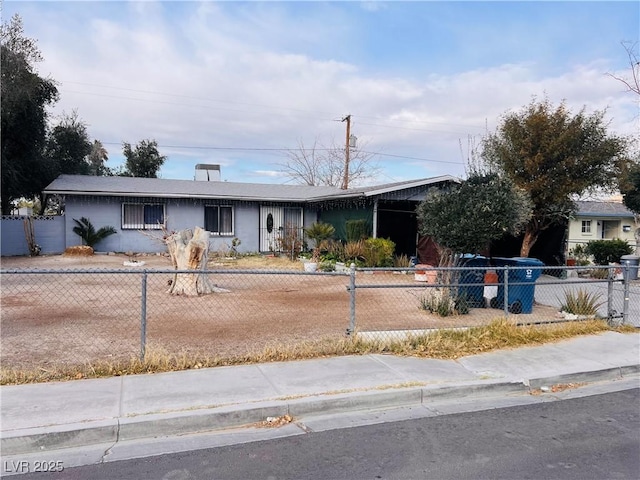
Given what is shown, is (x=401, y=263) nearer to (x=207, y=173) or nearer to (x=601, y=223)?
(x=207, y=173)

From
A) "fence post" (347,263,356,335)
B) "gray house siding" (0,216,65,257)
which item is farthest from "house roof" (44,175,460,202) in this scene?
"fence post" (347,263,356,335)

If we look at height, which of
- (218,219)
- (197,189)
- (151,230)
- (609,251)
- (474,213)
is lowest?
(609,251)

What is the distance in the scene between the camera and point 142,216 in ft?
68.1

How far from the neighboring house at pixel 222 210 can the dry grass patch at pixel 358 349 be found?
9624 millimetres

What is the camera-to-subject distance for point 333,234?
20250mm

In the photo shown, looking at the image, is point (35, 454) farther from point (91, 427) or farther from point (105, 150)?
point (105, 150)

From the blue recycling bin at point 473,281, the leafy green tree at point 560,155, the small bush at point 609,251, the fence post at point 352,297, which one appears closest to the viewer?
the fence post at point 352,297

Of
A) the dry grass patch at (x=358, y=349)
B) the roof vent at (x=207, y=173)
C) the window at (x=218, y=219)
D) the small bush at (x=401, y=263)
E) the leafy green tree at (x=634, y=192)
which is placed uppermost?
the roof vent at (x=207, y=173)

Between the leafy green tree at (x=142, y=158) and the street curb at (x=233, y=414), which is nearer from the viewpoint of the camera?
the street curb at (x=233, y=414)

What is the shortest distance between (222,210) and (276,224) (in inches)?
101

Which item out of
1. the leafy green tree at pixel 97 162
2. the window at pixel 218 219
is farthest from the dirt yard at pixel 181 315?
the leafy green tree at pixel 97 162

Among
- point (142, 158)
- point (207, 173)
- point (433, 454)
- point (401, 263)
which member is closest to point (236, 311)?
point (433, 454)

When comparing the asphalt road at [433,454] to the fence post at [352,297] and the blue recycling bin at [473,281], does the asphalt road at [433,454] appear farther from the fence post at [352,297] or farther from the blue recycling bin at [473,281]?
the blue recycling bin at [473,281]

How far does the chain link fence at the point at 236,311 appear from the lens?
21.6 feet
